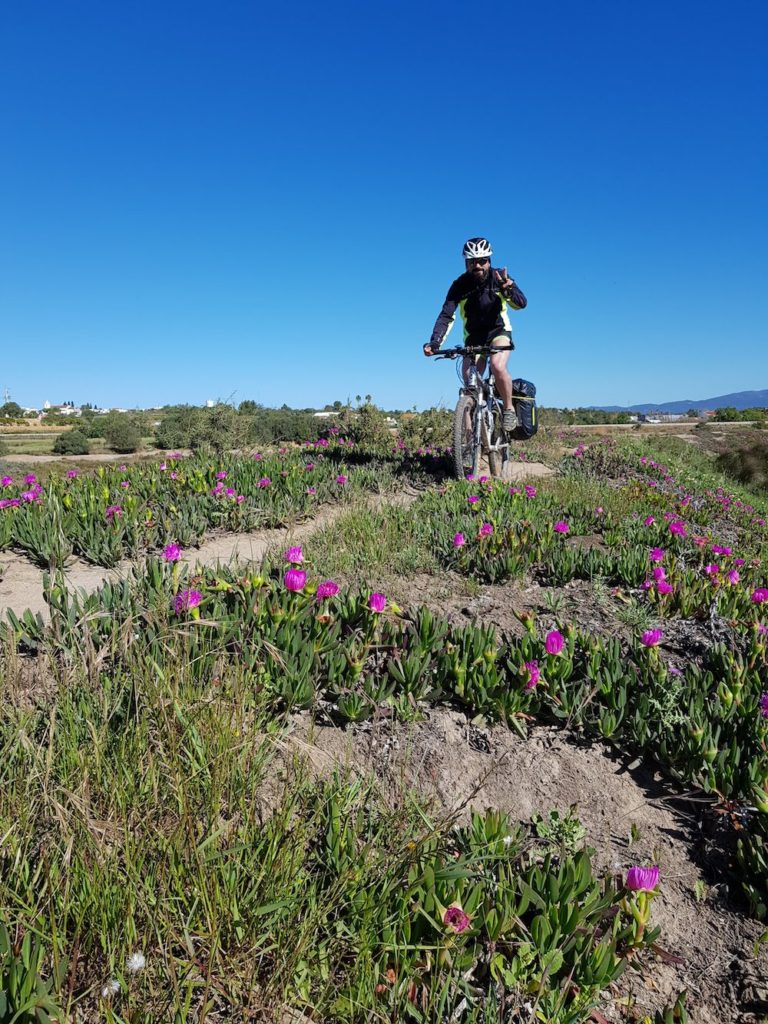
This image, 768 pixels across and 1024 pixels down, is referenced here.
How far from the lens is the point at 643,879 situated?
5.33 feet

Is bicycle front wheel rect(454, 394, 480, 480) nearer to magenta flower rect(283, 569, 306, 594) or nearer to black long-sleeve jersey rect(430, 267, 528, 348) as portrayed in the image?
black long-sleeve jersey rect(430, 267, 528, 348)

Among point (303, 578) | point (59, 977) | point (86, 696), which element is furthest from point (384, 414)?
point (59, 977)

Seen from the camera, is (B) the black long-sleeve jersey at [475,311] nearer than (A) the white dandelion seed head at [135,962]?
No

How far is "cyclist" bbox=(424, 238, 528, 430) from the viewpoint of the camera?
6.74 m

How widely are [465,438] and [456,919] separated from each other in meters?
6.03

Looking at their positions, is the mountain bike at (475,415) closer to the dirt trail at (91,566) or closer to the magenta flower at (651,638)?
the dirt trail at (91,566)

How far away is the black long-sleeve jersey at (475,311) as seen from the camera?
6941mm

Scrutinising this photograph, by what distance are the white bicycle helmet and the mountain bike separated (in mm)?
973

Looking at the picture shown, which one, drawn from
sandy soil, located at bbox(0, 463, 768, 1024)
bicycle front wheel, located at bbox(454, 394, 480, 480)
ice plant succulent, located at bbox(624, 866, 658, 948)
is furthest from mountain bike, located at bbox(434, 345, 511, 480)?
ice plant succulent, located at bbox(624, 866, 658, 948)

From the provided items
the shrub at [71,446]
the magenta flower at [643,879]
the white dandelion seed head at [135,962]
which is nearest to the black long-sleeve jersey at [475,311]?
the magenta flower at [643,879]

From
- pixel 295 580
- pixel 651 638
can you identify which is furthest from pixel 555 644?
pixel 295 580

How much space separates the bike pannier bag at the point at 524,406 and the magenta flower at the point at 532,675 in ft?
17.3

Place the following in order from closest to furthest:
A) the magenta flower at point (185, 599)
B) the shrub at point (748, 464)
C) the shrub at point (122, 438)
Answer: the magenta flower at point (185, 599), the shrub at point (748, 464), the shrub at point (122, 438)

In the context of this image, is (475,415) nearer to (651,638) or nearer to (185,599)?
(651,638)
